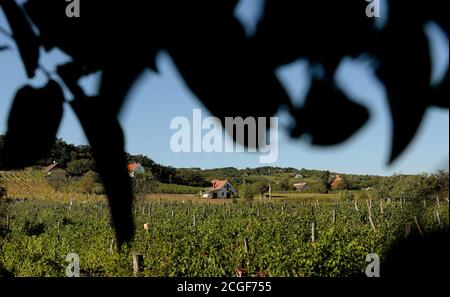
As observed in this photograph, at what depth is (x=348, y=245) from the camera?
977 cm

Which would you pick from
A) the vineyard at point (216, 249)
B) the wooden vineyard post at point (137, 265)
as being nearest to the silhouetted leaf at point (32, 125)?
the vineyard at point (216, 249)

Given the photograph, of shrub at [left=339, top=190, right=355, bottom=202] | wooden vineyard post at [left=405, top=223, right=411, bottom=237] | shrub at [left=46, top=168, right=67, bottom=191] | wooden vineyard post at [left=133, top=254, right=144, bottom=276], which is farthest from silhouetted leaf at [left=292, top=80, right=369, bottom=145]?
shrub at [left=339, top=190, right=355, bottom=202]

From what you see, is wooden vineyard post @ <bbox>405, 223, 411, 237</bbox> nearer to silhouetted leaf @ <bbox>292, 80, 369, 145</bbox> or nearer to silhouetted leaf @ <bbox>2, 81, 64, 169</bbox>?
silhouetted leaf @ <bbox>292, 80, 369, 145</bbox>

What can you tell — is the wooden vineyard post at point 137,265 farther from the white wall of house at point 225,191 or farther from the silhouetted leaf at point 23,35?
the silhouetted leaf at point 23,35

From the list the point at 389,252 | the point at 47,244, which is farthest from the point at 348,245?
the point at 389,252

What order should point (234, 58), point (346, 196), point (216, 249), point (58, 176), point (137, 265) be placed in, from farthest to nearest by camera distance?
1. point (346, 196)
2. point (216, 249)
3. point (137, 265)
4. point (58, 176)
5. point (234, 58)

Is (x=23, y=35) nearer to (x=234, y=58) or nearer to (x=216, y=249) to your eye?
(x=234, y=58)

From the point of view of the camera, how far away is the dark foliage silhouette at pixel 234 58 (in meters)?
0.31

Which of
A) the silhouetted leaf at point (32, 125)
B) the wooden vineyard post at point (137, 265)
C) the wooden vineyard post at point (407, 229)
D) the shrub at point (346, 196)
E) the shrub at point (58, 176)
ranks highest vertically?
the silhouetted leaf at point (32, 125)

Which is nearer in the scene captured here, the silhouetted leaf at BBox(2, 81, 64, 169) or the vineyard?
the silhouetted leaf at BBox(2, 81, 64, 169)

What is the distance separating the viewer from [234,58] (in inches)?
12.2

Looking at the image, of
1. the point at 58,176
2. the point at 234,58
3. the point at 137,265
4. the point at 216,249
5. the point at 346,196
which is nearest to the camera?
the point at 234,58

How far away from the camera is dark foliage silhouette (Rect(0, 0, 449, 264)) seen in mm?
311

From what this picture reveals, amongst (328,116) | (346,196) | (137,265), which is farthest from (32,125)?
(346,196)
